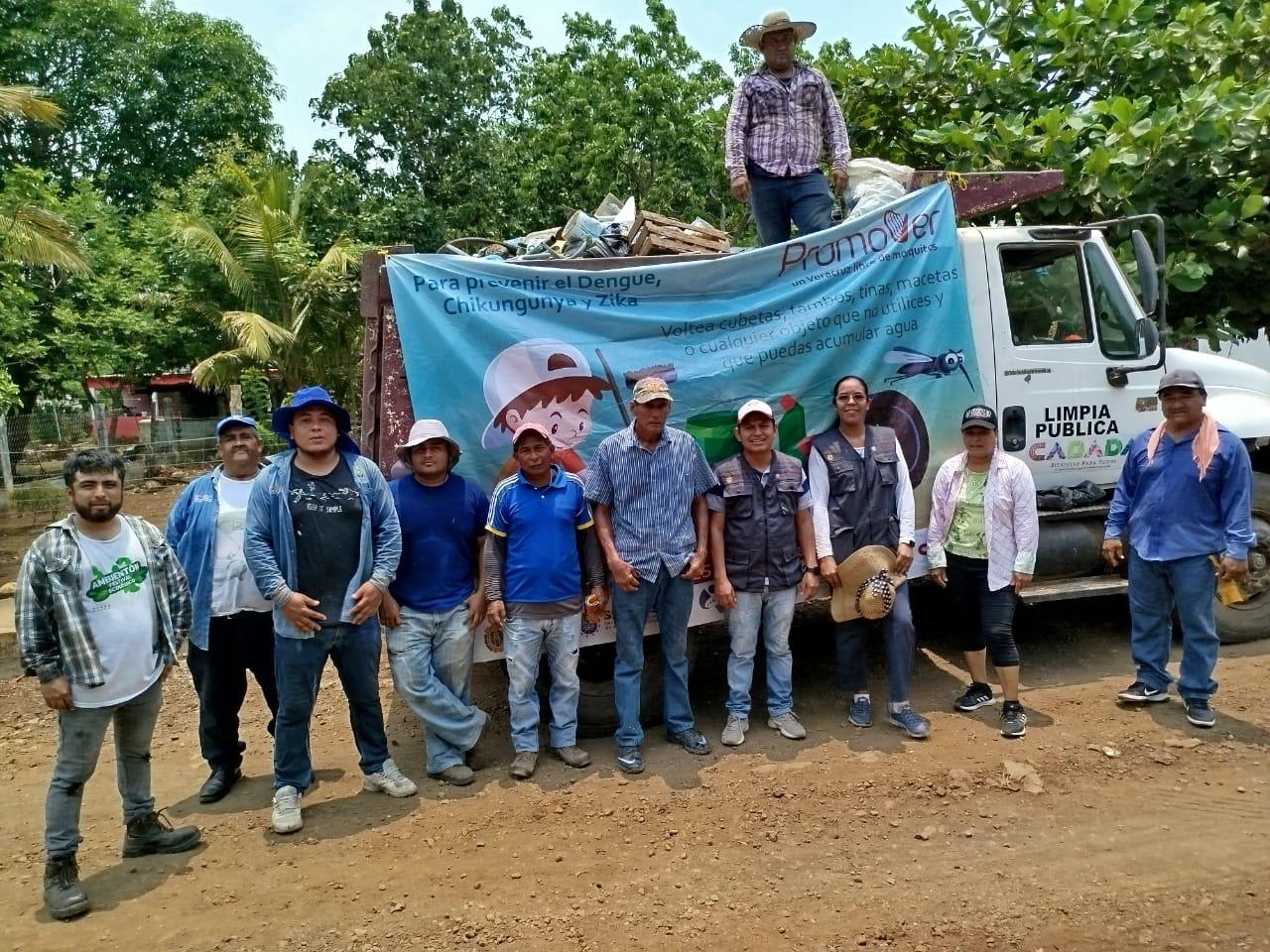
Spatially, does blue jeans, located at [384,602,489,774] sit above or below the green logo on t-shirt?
below

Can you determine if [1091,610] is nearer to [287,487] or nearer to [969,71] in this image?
[969,71]

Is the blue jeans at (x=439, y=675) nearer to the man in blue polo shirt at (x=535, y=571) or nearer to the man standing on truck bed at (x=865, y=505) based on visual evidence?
the man in blue polo shirt at (x=535, y=571)

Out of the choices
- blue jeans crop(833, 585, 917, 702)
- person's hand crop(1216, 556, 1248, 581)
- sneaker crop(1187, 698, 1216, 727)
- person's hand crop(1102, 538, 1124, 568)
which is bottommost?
sneaker crop(1187, 698, 1216, 727)

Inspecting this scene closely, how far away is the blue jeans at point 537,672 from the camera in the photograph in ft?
14.1

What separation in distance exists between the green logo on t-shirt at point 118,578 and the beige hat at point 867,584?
3.10 metres

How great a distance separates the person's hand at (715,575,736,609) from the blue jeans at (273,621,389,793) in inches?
62.2

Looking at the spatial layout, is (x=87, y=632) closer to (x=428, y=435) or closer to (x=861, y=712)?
(x=428, y=435)

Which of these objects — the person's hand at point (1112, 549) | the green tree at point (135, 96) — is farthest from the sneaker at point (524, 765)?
the green tree at point (135, 96)

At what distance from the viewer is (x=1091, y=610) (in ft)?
21.1

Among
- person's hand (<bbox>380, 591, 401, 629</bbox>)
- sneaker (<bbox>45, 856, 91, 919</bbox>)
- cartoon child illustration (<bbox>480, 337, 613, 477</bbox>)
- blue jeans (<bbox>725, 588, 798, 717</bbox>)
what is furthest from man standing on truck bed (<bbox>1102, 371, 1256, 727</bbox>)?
sneaker (<bbox>45, 856, 91, 919</bbox>)

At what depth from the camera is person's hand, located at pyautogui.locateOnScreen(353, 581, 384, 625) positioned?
3.88 m

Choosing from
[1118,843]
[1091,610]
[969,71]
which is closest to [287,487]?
[1118,843]

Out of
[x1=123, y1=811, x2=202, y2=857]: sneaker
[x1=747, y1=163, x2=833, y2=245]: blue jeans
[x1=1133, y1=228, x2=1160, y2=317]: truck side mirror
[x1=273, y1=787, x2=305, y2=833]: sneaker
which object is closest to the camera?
[x1=123, y1=811, x2=202, y2=857]: sneaker

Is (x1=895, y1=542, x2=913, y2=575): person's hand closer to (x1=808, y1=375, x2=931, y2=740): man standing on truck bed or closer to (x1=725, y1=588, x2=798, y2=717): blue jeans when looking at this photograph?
(x1=808, y1=375, x2=931, y2=740): man standing on truck bed
